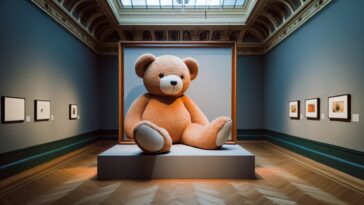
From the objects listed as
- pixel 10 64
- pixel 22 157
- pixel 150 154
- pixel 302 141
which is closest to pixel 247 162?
pixel 150 154

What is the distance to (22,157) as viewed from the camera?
12.8ft

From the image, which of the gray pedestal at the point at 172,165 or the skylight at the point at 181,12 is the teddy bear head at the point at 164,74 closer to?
the gray pedestal at the point at 172,165

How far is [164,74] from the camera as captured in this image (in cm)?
385

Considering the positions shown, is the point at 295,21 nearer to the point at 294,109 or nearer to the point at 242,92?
the point at 294,109

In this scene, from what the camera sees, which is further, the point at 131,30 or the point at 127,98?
the point at 131,30

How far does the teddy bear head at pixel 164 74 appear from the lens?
3.73 metres

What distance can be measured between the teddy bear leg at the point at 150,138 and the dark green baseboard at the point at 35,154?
2104mm

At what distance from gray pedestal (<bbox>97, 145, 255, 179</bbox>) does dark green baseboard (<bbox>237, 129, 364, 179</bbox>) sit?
65.2 inches

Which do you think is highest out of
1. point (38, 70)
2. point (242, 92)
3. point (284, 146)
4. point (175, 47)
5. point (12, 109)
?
point (175, 47)

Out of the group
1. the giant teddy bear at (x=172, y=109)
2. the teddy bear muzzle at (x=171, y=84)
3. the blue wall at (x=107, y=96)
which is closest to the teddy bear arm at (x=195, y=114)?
the giant teddy bear at (x=172, y=109)

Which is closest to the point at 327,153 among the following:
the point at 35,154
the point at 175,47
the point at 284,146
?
the point at 284,146

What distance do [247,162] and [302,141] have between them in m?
2.67

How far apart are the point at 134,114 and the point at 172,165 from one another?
110 centimetres

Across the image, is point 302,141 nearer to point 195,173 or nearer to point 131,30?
point 195,173
